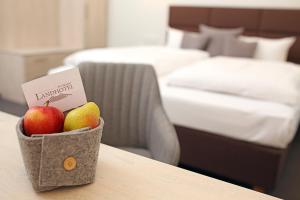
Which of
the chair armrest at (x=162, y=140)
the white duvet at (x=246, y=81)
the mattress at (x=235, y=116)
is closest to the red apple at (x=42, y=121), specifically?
the chair armrest at (x=162, y=140)

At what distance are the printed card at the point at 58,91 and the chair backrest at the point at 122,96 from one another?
730mm

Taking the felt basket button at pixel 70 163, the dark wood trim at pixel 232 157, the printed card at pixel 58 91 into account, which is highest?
the printed card at pixel 58 91

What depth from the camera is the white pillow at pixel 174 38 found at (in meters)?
3.61

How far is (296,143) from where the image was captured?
2.74 metres

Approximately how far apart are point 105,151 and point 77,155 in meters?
0.20

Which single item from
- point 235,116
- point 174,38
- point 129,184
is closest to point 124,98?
point 235,116

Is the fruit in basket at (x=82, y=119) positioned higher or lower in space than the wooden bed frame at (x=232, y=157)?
higher

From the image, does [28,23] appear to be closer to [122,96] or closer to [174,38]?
[174,38]

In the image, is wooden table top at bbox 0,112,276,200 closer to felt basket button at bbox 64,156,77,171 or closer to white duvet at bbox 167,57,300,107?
felt basket button at bbox 64,156,77,171

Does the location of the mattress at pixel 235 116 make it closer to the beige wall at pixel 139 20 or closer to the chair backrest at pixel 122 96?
the chair backrest at pixel 122 96

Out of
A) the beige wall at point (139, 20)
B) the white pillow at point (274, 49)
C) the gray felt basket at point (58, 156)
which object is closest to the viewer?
the gray felt basket at point (58, 156)

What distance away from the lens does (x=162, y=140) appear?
3.79 ft

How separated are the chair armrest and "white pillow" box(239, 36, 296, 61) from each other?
6.94 ft

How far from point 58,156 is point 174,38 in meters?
3.21
